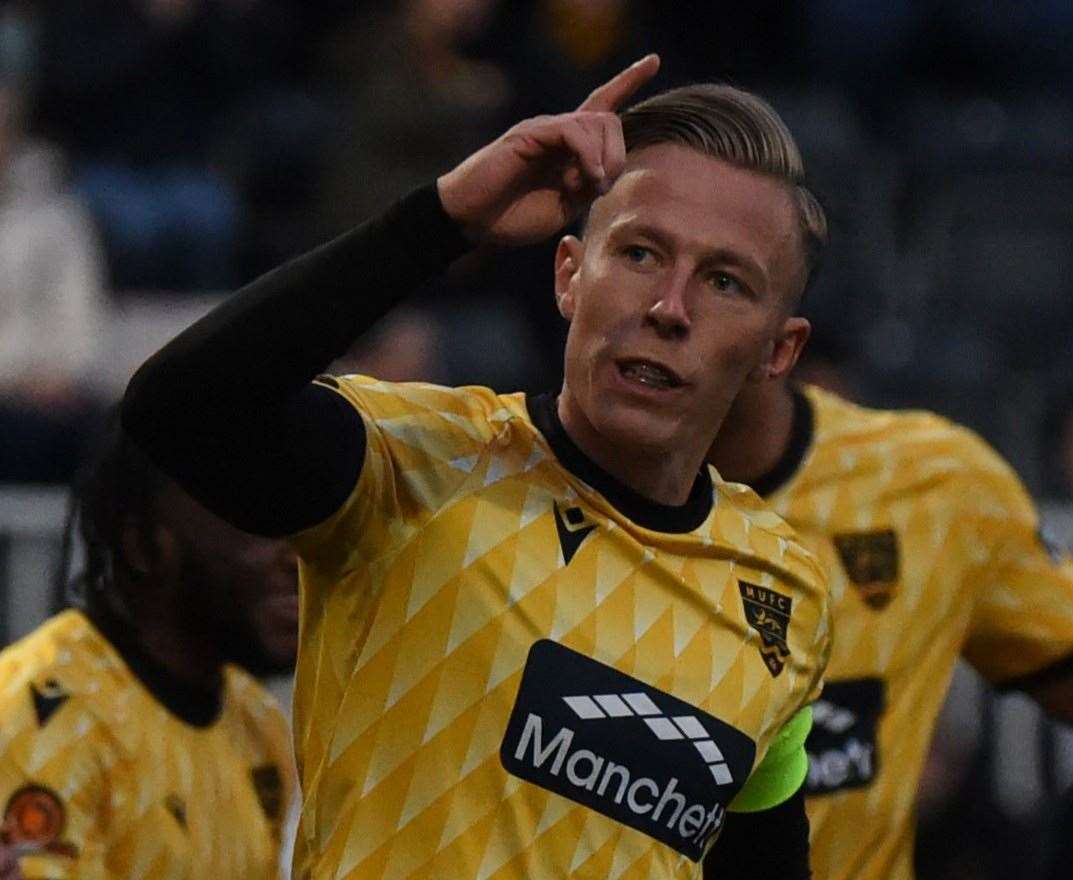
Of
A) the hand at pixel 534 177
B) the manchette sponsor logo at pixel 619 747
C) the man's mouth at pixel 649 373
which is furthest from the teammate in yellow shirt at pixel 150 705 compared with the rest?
the hand at pixel 534 177

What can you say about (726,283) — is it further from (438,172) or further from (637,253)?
(438,172)

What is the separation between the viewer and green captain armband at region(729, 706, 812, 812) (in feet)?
11.4

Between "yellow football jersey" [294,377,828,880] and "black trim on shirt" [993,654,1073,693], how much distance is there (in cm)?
187

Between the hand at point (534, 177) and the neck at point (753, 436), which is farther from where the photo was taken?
the neck at point (753, 436)

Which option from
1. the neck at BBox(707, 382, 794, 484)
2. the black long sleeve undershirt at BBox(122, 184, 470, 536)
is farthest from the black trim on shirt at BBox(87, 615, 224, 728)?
the black long sleeve undershirt at BBox(122, 184, 470, 536)

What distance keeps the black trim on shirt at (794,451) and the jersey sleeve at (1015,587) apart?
1.27ft

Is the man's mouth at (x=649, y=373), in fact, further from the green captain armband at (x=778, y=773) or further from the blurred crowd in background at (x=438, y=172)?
the blurred crowd in background at (x=438, y=172)

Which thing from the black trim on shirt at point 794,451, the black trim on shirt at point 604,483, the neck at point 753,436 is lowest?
the black trim on shirt at point 794,451

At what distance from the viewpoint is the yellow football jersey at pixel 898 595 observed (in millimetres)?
4637

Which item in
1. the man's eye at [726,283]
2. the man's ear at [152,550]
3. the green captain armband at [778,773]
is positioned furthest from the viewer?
the man's ear at [152,550]

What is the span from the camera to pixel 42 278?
27.8 ft

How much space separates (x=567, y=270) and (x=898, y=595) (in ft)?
5.53

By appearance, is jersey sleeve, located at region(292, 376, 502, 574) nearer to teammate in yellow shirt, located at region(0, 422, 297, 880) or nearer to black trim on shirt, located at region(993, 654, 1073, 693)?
teammate in yellow shirt, located at region(0, 422, 297, 880)

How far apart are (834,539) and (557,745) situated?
1831 mm
